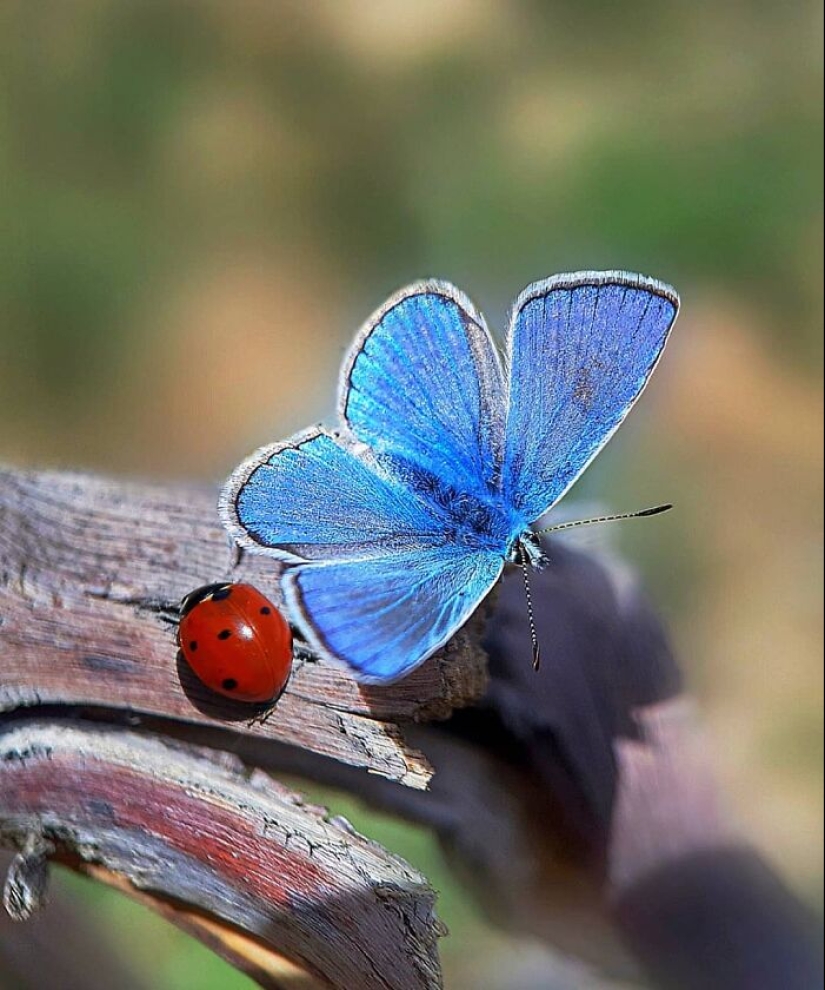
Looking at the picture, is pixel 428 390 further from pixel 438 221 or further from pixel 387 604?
pixel 438 221

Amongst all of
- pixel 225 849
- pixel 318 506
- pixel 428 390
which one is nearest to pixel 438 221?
pixel 428 390

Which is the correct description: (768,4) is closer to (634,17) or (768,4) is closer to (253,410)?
(634,17)

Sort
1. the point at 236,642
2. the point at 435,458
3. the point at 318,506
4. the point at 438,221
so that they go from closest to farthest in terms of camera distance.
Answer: the point at 236,642, the point at 318,506, the point at 435,458, the point at 438,221

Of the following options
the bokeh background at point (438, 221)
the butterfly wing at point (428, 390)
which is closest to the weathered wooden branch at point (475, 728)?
the butterfly wing at point (428, 390)

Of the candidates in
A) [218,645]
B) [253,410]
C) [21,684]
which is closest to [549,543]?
[218,645]

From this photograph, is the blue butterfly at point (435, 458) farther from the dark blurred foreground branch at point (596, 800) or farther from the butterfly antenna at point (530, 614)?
the dark blurred foreground branch at point (596, 800)

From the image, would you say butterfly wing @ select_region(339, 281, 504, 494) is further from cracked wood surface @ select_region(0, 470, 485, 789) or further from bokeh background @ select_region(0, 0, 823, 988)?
bokeh background @ select_region(0, 0, 823, 988)
